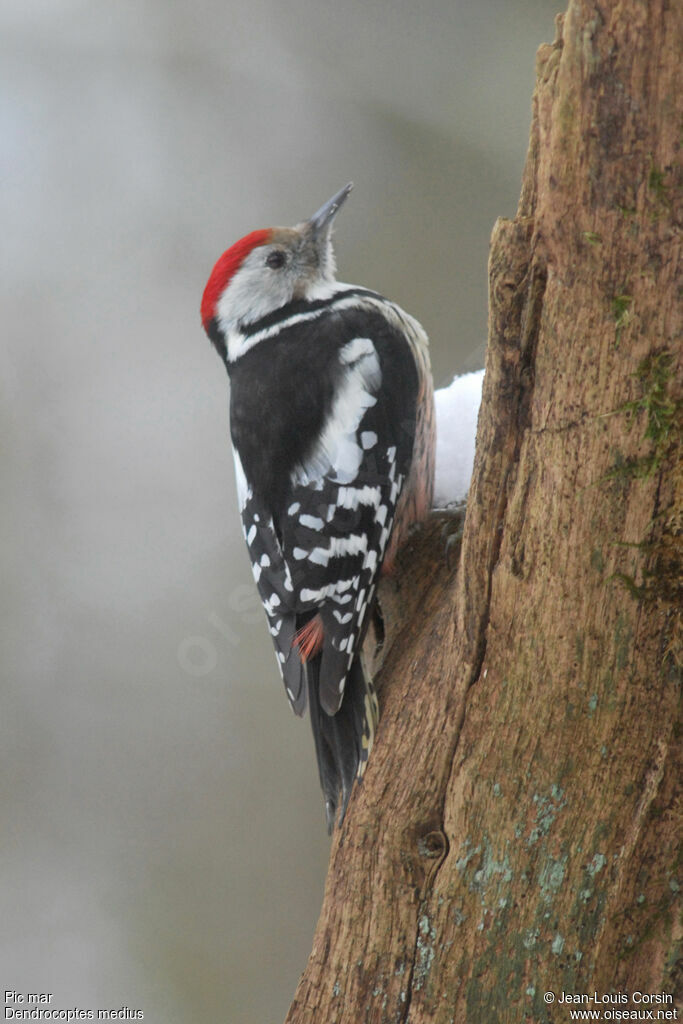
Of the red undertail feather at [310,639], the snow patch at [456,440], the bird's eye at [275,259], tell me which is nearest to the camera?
the red undertail feather at [310,639]

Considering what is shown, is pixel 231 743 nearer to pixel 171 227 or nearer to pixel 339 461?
pixel 339 461

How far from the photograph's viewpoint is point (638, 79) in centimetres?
106

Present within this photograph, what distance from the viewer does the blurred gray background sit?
3.01 meters

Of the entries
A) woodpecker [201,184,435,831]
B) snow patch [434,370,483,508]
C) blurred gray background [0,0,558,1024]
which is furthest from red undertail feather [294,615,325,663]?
blurred gray background [0,0,558,1024]

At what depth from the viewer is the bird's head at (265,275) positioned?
2.30 meters

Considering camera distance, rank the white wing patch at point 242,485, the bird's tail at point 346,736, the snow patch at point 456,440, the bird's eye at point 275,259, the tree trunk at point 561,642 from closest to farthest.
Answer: the tree trunk at point 561,642 < the bird's tail at point 346,736 < the white wing patch at point 242,485 < the snow patch at point 456,440 < the bird's eye at point 275,259

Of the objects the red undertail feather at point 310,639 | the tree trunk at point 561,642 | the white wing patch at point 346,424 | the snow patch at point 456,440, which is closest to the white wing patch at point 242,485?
the white wing patch at point 346,424

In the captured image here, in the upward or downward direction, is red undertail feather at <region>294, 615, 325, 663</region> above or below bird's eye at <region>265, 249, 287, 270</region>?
below

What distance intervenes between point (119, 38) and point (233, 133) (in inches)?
20.6

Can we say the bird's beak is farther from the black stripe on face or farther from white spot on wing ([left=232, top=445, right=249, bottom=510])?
white spot on wing ([left=232, top=445, right=249, bottom=510])

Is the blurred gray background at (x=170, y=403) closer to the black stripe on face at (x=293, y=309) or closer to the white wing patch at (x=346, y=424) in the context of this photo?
the black stripe on face at (x=293, y=309)

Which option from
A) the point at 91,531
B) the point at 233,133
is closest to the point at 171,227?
the point at 233,133

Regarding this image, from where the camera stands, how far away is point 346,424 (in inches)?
76.2

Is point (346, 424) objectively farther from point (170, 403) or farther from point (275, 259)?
point (170, 403)
